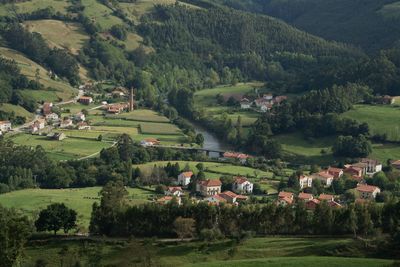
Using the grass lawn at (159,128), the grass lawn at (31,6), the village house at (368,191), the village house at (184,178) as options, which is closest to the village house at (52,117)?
the grass lawn at (159,128)

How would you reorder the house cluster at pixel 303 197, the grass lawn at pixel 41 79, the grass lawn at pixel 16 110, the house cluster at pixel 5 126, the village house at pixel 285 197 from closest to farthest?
1. the house cluster at pixel 303 197
2. the village house at pixel 285 197
3. the house cluster at pixel 5 126
4. the grass lawn at pixel 16 110
5. the grass lawn at pixel 41 79

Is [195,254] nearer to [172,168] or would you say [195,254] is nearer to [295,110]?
[172,168]

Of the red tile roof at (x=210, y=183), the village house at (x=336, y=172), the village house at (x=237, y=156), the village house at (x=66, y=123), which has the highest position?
the village house at (x=66, y=123)

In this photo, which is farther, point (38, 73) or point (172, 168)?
point (38, 73)

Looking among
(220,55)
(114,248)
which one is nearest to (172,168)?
(114,248)

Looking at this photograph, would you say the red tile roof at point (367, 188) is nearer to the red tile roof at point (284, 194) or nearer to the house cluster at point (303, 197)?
the house cluster at point (303, 197)

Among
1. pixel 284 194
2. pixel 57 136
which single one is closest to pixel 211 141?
pixel 57 136

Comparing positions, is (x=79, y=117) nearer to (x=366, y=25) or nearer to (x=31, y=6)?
(x=31, y=6)
